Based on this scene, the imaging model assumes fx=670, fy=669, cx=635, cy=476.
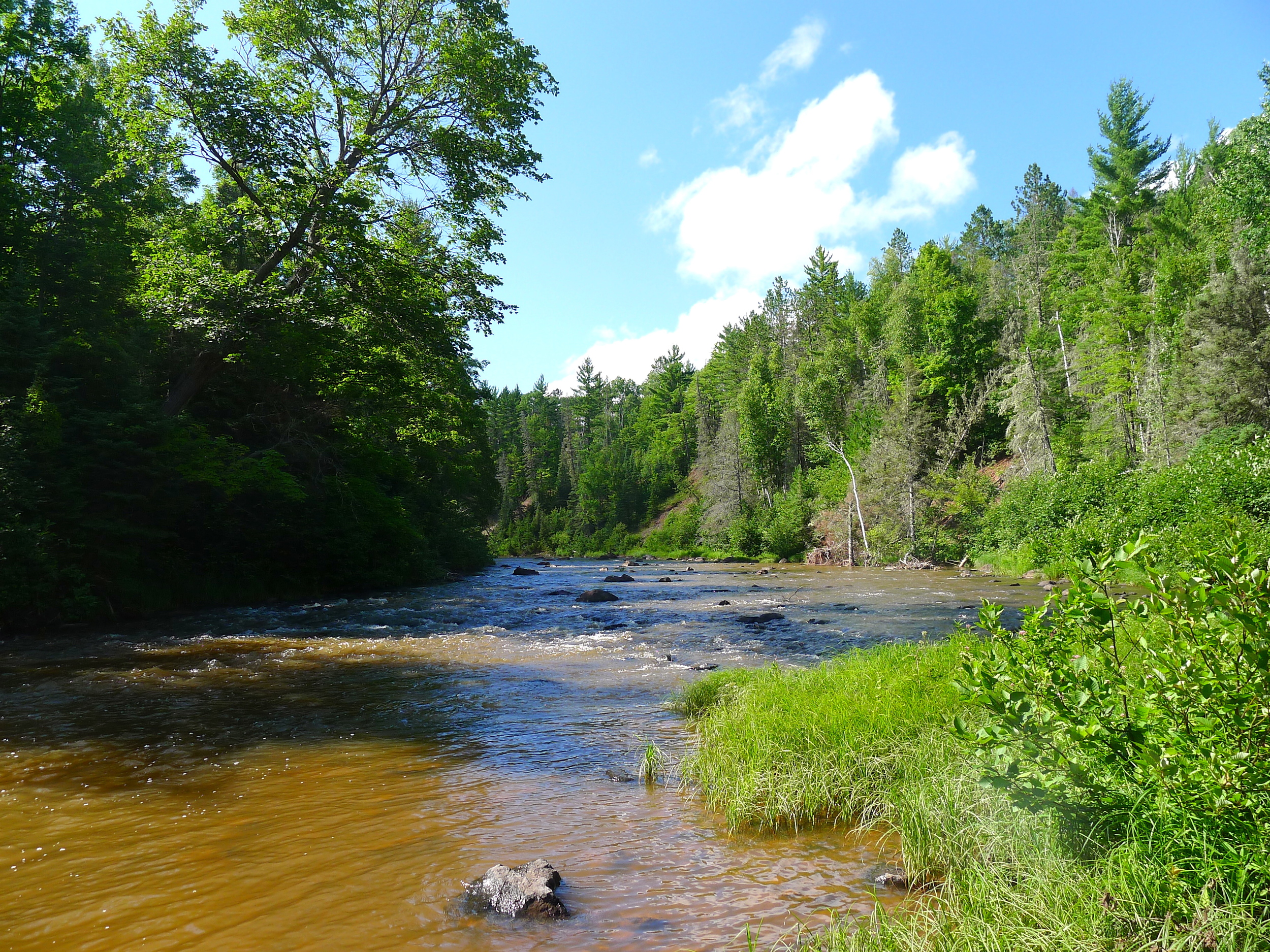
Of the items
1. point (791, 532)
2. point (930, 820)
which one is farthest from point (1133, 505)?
point (791, 532)

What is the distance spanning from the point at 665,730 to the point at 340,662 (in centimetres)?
693

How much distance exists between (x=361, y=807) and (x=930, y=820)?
4302 millimetres

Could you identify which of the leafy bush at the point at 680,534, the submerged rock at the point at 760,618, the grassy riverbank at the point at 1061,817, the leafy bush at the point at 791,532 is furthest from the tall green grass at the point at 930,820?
the leafy bush at the point at 680,534

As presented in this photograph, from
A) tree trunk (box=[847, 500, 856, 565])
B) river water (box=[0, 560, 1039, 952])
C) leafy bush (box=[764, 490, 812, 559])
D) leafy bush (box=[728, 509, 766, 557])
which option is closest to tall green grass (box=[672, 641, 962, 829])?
river water (box=[0, 560, 1039, 952])

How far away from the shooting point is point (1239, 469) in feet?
65.5

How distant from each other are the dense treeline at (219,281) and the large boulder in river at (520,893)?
45.3ft

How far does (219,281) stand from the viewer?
18031 mm

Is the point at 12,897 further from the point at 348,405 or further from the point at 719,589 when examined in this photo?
the point at 719,589

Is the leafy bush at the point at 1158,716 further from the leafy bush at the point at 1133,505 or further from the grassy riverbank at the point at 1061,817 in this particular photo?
the leafy bush at the point at 1133,505

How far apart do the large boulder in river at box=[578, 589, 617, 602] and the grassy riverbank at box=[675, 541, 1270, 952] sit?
18.1 meters

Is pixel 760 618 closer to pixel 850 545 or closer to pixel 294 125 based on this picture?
pixel 294 125

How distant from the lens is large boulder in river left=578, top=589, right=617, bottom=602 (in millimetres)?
23000

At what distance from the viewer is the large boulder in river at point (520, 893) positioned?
3807 mm

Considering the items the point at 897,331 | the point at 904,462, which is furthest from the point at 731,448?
the point at 904,462
